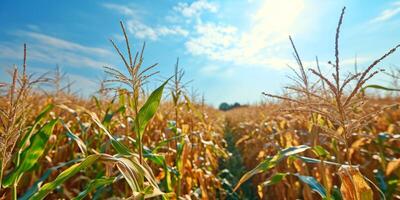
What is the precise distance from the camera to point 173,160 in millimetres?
3445

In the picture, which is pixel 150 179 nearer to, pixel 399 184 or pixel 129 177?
pixel 129 177

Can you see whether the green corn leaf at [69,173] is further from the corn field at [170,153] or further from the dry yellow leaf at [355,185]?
the dry yellow leaf at [355,185]

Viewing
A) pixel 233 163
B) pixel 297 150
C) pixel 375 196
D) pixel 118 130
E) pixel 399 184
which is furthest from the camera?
pixel 233 163

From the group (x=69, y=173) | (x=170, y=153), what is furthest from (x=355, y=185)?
(x=170, y=153)

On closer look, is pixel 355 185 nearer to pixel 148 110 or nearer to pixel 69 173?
pixel 148 110

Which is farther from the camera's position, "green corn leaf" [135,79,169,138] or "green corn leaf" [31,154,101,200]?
"green corn leaf" [135,79,169,138]

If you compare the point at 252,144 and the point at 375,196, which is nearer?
the point at 375,196

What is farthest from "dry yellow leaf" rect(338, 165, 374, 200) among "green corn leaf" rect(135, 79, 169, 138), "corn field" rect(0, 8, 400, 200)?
"green corn leaf" rect(135, 79, 169, 138)

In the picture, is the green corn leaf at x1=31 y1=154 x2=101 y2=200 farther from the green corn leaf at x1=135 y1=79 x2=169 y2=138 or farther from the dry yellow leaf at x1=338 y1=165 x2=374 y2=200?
the dry yellow leaf at x1=338 y1=165 x2=374 y2=200

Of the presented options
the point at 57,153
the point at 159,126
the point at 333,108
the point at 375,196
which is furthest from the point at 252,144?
the point at 333,108

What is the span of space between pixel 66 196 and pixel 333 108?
2.68 meters

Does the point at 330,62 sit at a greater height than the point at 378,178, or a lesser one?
greater

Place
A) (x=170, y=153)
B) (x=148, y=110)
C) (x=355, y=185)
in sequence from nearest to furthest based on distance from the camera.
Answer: (x=355, y=185) → (x=148, y=110) → (x=170, y=153)

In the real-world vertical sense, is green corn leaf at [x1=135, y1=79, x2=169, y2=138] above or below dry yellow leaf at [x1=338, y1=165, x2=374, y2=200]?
above
